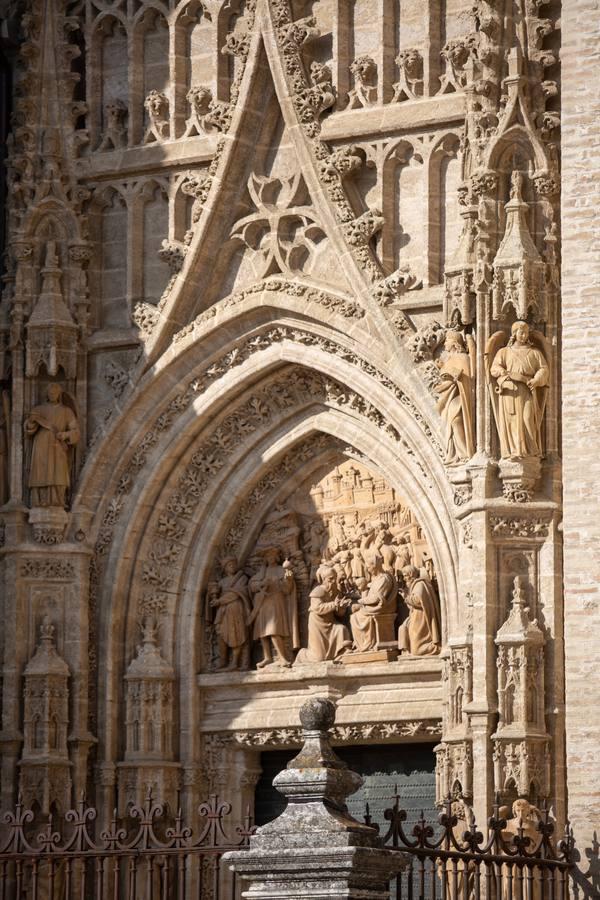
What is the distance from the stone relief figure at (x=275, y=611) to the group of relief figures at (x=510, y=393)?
252 cm

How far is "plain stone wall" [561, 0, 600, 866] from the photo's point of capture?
21422 millimetres

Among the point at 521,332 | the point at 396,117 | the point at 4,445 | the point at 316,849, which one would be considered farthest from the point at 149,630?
the point at 316,849

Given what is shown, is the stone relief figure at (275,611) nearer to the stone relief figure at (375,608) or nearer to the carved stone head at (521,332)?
the stone relief figure at (375,608)

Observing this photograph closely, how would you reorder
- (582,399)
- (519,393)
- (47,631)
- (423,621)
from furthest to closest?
(47,631), (423,621), (519,393), (582,399)

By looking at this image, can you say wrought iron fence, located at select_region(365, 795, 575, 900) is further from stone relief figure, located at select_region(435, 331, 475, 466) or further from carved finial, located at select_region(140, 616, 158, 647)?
carved finial, located at select_region(140, 616, 158, 647)

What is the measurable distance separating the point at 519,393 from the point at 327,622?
10.3 feet

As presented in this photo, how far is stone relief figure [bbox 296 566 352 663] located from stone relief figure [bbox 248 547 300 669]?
1.01 feet

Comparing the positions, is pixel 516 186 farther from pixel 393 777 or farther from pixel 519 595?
pixel 393 777

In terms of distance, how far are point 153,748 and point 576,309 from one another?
5889 millimetres

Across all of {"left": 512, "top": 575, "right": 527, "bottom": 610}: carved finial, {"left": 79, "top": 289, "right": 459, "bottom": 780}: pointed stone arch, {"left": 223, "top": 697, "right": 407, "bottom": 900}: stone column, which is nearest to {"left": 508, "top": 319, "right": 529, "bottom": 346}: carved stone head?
{"left": 79, "top": 289, "right": 459, "bottom": 780}: pointed stone arch

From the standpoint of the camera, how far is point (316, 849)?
47.5ft

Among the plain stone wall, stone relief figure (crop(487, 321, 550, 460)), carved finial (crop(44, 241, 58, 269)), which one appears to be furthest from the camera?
carved finial (crop(44, 241, 58, 269))

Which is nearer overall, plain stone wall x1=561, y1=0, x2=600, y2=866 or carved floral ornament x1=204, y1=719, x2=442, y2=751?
plain stone wall x1=561, y1=0, x2=600, y2=866

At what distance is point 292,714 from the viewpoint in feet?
78.6
